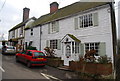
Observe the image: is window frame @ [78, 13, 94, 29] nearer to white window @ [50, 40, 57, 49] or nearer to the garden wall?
the garden wall

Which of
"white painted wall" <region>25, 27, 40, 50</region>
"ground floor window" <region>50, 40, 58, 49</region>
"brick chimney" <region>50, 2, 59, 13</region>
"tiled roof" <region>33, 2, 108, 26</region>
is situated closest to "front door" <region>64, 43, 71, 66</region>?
"ground floor window" <region>50, 40, 58, 49</region>

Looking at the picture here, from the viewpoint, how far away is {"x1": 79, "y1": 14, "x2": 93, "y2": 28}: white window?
11.1 metres

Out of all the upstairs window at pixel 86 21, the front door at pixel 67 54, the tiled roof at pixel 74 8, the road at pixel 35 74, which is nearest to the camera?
the road at pixel 35 74

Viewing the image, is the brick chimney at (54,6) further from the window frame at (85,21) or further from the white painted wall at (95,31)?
the window frame at (85,21)

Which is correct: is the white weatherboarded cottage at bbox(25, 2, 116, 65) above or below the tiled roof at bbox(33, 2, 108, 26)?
below

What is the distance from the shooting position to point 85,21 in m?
11.5

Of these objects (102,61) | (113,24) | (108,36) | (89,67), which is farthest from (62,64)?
(113,24)

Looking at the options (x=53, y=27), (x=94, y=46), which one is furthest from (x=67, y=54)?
(x=53, y=27)

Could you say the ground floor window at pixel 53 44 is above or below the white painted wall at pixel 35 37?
below

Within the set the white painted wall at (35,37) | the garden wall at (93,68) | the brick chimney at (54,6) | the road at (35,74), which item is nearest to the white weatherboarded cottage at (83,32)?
the garden wall at (93,68)

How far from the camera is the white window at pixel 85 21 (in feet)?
36.5

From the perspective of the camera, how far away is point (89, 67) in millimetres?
8586

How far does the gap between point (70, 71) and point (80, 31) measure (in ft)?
15.1

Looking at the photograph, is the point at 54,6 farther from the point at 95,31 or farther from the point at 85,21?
the point at 95,31
